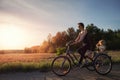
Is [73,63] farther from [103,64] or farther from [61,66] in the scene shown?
[103,64]

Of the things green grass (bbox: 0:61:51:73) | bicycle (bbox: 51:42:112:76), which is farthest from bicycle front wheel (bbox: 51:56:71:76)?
green grass (bbox: 0:61:51:73)

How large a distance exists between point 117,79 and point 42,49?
105ft

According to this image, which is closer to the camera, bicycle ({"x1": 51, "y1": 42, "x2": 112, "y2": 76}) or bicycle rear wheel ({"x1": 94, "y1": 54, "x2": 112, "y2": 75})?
bicycle ({"x1": 51, "y1": 42, "x2": 112, "y2": 76})

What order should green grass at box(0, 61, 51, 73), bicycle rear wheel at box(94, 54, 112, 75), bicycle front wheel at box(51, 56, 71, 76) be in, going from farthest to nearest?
green grass at box(0, 61, 51, 73) < bicycle rear wheel at box(94, 54, 112, 75) < bicycle front wheel at box(51, 56, 71, 76)

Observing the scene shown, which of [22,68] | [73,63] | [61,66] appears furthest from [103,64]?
[22,68]

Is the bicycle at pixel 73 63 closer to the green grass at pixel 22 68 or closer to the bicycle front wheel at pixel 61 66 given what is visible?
the bicycle front wheel at pixel 61 66

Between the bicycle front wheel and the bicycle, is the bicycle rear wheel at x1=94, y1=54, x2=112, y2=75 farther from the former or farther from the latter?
the bicycle front wheel

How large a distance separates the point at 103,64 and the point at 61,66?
5.51 feet

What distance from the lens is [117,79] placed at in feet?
25.0

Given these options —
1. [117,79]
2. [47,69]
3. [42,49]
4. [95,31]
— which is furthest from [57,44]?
[117,79]

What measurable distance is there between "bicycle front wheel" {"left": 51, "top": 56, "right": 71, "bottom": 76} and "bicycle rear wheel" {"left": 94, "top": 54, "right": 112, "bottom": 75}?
43.9 inches

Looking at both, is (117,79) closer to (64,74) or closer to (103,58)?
(103,58)

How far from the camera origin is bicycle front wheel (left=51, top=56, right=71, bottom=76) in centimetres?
843

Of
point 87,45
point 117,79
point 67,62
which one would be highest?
point 87,45
